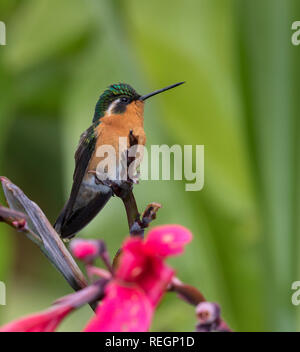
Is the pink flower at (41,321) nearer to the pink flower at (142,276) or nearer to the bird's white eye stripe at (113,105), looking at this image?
the pink flower at (142,276)

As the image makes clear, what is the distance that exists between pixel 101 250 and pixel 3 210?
0.18 ft

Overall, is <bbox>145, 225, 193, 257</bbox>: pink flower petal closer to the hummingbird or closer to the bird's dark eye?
the hummingbird

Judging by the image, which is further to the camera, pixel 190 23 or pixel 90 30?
pixel 90 30

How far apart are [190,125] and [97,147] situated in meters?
0.55

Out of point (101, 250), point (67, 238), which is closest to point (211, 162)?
point (67, 238)

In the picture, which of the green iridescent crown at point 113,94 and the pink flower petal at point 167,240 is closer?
the pink flower petal at point 167,240

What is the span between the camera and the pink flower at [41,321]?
168 millimetres

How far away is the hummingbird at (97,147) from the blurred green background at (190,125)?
1.14ft

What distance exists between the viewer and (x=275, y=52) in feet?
2.47

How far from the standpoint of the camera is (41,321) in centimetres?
17

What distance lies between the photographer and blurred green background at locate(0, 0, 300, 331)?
2.48 feet

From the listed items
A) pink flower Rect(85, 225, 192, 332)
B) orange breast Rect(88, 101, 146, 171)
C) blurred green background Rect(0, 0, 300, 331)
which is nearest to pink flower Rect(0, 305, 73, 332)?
pink flower Rect(85, 225, 192, 332)

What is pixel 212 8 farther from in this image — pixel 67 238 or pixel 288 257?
pixel 67 238

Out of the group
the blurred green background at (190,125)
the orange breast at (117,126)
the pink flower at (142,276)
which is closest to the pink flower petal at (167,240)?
the pink flower at (142,276)
